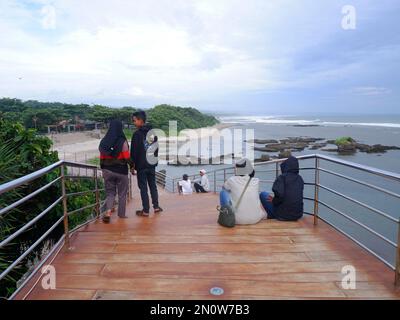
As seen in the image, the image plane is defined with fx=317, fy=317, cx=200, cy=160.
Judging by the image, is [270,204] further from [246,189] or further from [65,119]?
[65,119]

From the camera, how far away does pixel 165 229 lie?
13.2ft

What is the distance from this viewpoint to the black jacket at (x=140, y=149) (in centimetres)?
459

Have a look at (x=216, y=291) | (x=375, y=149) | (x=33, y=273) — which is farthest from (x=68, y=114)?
(x=216, y=291)

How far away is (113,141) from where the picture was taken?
4.12m

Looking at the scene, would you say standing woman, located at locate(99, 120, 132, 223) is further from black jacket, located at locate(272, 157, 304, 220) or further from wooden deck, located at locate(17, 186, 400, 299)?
black jacket, located at locate(272, 157, 304, 220)

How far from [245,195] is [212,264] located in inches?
53.9

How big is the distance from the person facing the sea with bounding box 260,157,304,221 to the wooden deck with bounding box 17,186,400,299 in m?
0.17

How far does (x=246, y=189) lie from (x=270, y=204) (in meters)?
0.56

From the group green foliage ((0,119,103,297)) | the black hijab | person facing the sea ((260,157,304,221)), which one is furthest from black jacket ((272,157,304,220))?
green foliage ((0,119,103,297))

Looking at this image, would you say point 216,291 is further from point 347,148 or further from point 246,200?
point 347,148

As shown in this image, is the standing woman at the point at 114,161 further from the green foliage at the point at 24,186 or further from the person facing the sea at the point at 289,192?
the person facing the sea at the point at 289,192

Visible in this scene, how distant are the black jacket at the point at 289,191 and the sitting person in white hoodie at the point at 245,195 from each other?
0.91ft

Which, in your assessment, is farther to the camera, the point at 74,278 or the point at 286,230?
the point at 286,230
